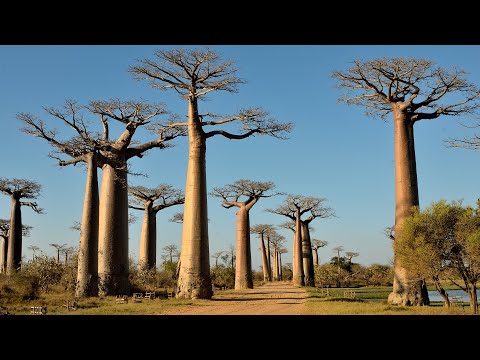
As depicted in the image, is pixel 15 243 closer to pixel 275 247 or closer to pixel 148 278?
pixel 148 278

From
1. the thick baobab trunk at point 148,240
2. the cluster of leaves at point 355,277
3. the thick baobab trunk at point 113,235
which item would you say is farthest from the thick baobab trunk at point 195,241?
the cluster of leaves at point 355,277

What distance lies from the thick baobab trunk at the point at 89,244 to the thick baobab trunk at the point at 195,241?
2299 mm

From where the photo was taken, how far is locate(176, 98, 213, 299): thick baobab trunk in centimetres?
1279

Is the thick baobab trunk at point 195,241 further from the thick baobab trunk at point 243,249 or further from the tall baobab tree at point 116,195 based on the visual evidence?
the thick baobab trunk at point 243,249

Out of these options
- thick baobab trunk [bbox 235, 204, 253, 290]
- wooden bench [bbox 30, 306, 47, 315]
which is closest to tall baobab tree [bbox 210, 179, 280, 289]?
thick baobab trunk [bbox 235, 204, 253, 290]

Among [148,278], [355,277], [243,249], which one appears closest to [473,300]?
[148,278]

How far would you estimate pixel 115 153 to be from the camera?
579 inches

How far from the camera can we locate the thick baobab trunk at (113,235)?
1398cm

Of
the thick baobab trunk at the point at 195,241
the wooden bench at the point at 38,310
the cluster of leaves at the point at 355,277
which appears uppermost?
the thick baobab trunk at the point at 195,241
